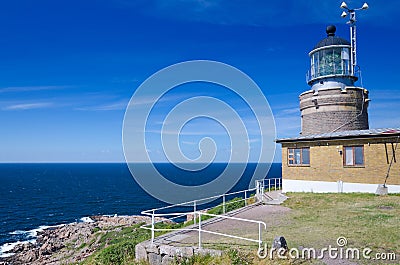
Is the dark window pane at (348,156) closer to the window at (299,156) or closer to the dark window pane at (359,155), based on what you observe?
the dark window pane at (359,155)

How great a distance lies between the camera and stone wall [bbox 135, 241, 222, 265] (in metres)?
7.21

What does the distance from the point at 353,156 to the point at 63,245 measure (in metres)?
22.0

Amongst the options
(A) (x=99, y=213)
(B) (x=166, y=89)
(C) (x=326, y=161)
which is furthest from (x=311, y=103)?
(A) (x=99, y=213)

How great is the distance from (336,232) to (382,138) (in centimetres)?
807

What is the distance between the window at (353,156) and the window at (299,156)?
6.32 ft

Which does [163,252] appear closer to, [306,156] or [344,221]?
[344,221]

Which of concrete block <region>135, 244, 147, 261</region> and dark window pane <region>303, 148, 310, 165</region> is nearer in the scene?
concrete block <region>135, 244, 147, 261</region>

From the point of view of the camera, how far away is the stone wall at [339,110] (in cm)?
1975

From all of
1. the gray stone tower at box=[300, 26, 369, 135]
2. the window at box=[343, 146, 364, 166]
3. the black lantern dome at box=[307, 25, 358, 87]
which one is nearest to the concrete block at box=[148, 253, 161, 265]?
the window at box=[343, 146, 364, 166]

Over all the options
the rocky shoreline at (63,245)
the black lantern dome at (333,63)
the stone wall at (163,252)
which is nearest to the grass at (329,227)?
the stone wall at (163,252)

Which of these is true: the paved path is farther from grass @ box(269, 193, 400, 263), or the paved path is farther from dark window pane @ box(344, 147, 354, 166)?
dark window pane @ box(344, 147, 354, 166)

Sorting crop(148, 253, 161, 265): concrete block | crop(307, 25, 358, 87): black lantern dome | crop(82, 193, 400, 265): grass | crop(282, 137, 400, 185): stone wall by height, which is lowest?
crop(148, 253, 161, 265): concrete block

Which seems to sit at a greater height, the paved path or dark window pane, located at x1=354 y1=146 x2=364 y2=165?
dark window pane, located at x1=354 y1=146 x2=364 y2=165

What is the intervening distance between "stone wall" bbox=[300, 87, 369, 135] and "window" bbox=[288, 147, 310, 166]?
355cm
